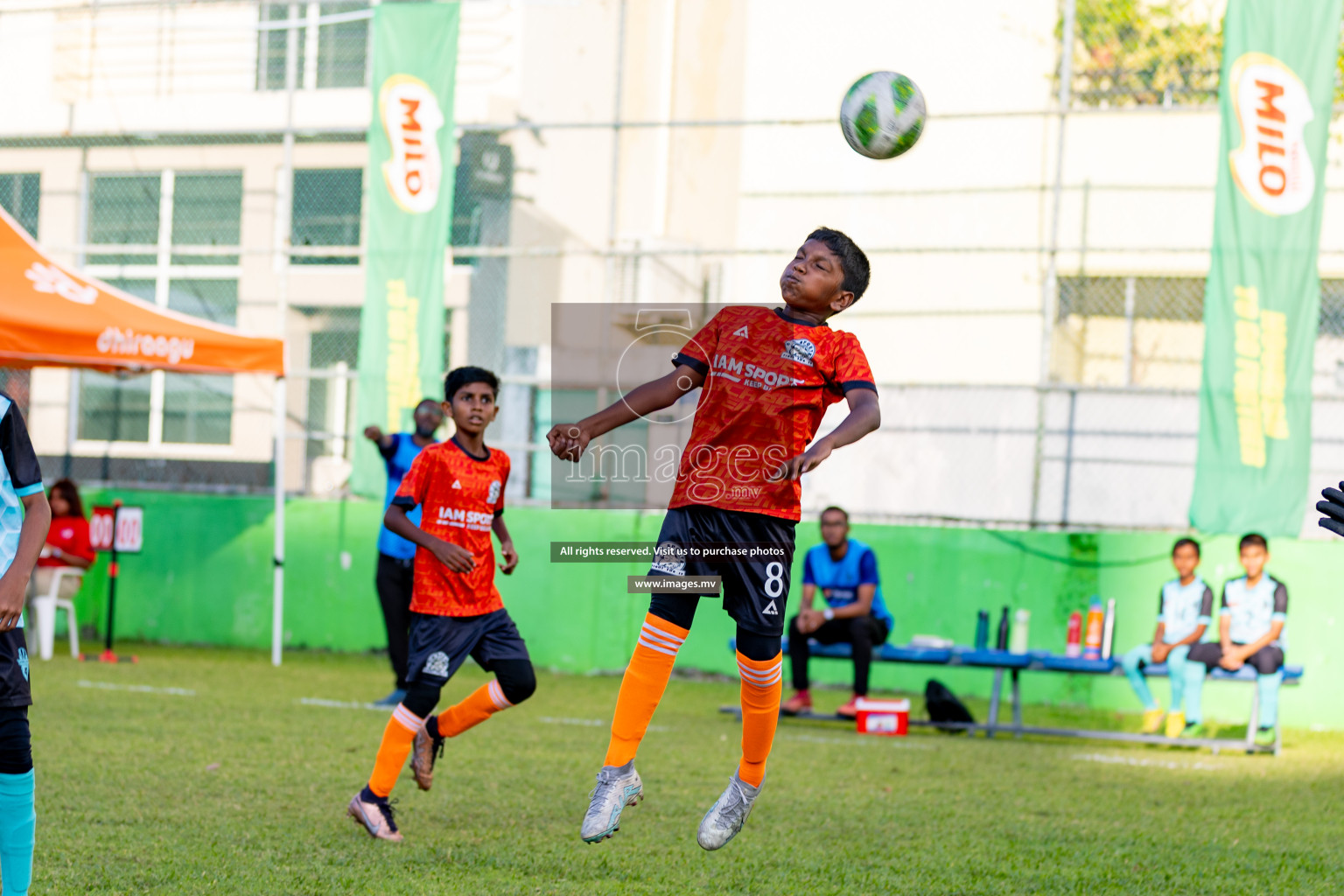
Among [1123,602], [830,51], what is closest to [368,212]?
[830,51]

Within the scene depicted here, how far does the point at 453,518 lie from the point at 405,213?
318 inches

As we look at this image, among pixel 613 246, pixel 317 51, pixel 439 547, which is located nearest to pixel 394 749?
pixel 439 547

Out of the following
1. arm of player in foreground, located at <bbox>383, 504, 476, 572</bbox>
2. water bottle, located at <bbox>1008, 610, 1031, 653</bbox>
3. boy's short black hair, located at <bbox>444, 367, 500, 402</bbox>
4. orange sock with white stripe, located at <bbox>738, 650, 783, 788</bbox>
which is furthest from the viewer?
water bottle, located at <bbox>1008, 610, 1031, 653</bbox>

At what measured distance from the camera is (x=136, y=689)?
10.4m

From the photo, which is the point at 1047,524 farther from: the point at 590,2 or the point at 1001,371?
the point at 590,2

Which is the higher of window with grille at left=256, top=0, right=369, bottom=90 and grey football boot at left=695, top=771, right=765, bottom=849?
window with grille at left=256, top=0, right=369, bottom=90

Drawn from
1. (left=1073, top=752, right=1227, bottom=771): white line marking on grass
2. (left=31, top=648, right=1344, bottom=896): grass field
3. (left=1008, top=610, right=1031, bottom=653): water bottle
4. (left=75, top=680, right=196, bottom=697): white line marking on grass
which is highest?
(left=1008, top=610, right=1031, bottom=653): water bottle

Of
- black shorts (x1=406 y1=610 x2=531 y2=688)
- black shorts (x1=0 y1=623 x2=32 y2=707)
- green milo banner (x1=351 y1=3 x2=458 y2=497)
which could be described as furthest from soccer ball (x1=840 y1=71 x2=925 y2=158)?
green milo banner (x1=351 y1=3 x2=458 y2=497)

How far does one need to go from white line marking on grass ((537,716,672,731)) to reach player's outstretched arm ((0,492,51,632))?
5875mm

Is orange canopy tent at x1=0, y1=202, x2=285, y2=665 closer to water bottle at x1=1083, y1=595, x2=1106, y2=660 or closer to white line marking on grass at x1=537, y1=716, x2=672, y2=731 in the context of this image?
white line marking on grass at x1=537, y1=716, x2=672, y2=731

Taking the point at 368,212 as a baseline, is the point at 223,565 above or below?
below

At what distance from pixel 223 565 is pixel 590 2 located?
7.64 m

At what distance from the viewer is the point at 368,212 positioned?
13.4 m

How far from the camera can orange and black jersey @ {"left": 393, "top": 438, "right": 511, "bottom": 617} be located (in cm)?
587
